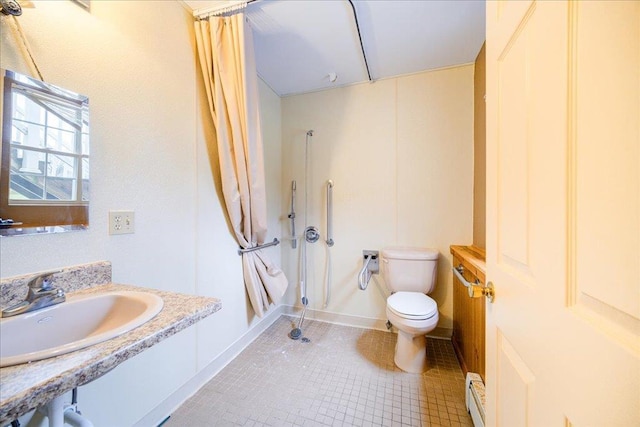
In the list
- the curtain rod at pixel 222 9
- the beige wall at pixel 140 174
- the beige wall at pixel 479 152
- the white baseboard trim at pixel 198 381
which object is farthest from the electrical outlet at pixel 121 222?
the beige wall at pixel 479 152

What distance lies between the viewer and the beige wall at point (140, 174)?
3.01 feet

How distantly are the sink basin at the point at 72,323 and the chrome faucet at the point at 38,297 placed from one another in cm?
2

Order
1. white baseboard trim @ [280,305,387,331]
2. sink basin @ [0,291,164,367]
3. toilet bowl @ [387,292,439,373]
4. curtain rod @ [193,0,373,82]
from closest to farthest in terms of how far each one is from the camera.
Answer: sink basin @ [0,291,164,367] < curtain rod @ [193,0,373,82] < toilet bowl @ [387,292,439,373] < white baseboard trim @ [280,305,387,331]

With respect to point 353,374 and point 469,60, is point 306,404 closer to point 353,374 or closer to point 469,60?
point 353,374

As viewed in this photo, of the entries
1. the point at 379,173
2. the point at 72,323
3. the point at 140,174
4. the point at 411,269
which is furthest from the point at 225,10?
the point at 411,269

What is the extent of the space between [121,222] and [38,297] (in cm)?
43

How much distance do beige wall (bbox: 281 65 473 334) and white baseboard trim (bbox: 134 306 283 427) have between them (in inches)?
25.0

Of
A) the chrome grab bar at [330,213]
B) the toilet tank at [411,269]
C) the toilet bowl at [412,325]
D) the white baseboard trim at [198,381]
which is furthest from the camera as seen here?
the chrome grab bar at [330,213]

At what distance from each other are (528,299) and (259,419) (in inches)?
56.2

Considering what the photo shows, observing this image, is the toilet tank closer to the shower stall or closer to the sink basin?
the shower stall

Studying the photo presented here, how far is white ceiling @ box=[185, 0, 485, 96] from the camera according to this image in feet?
4.69

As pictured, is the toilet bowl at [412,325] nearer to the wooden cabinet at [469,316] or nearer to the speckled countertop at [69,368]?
the wooden cabinet at [469,316]

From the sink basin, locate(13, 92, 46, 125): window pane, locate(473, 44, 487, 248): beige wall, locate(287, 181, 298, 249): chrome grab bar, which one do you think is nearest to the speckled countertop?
the sink basin

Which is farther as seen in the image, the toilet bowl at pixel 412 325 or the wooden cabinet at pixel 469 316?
the toilet bowl at pixel 412 325
